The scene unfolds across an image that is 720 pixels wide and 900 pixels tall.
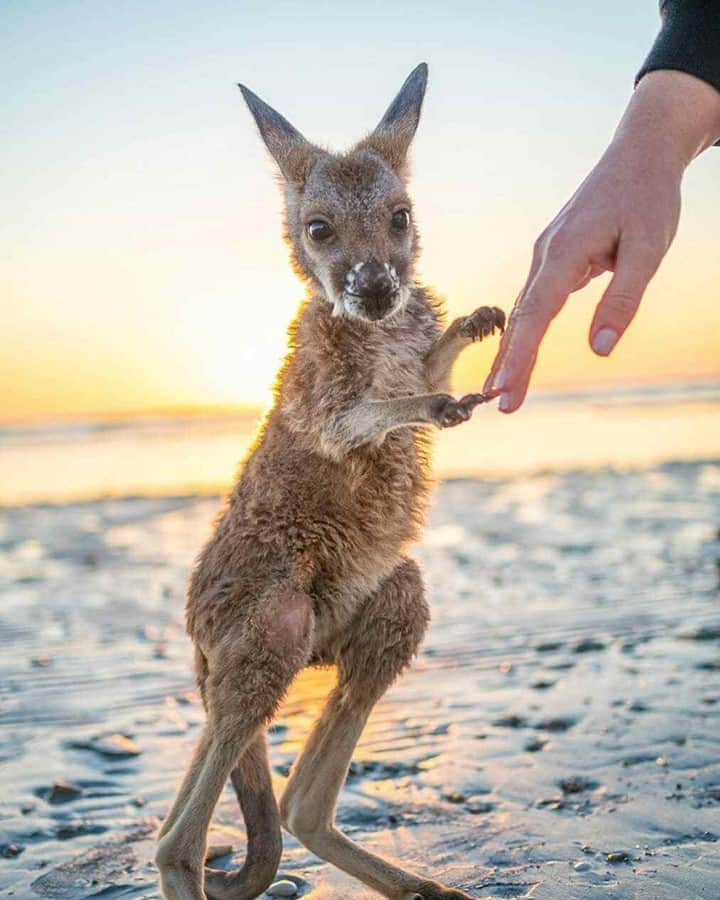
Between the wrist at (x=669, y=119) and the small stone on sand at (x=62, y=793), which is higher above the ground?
the wrist at (x=669, y=119)

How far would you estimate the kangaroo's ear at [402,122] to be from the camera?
11.3ft

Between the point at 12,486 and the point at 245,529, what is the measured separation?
1437 cm

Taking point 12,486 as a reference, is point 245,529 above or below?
above

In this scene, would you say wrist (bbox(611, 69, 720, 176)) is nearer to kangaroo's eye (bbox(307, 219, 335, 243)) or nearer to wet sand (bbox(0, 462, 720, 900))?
kangaroo's eye (bbox(307, 219, 335, 243))

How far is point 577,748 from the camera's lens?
13.1 feet

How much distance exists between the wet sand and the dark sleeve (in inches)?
86.4

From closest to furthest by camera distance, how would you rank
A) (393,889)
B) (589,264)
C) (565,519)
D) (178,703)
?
1. (589,264)
2. (393,889)
3. (178,703)
4. (565,519)

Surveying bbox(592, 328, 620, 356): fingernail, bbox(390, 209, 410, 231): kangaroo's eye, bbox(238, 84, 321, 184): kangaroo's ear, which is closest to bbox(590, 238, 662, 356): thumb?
bbox(592, 328, 620, 356): fingernail

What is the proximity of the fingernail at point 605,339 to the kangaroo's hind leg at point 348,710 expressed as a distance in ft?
5.54

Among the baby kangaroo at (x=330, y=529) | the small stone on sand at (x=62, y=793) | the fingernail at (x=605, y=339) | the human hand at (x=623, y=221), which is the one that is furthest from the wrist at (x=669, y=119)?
the small stone on sand at (x=62, y=793)

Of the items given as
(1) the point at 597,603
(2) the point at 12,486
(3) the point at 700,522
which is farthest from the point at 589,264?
(2) the point at 12,486

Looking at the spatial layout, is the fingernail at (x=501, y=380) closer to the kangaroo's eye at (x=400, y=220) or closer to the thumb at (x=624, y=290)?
the thumb at (x=624, y=290)

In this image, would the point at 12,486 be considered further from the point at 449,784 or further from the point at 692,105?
the point at 692,105

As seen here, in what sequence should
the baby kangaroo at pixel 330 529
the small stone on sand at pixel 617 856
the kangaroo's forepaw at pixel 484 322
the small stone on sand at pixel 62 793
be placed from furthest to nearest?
the small stone on sand at pixel 62 793 < the small stone on sand at pixel 617 856 < the kangaroo's forepaw at pixel 484 322 < the baby kangaroo at pixel 330 529
